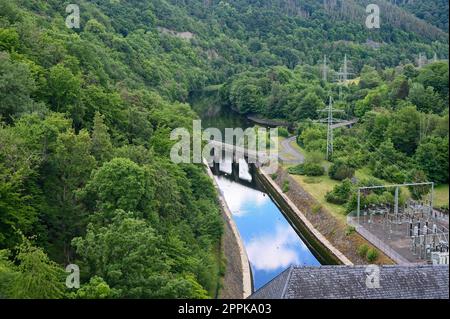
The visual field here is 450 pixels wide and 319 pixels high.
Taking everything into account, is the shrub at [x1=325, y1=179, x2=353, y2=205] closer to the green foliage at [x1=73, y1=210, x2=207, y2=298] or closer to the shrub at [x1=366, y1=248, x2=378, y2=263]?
the shrub at [x1=366, y1=248, x2=378, y2=263]

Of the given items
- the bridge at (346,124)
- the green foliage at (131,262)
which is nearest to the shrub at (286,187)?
the bridge at (346,124)

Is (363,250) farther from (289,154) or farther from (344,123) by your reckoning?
(344,123)

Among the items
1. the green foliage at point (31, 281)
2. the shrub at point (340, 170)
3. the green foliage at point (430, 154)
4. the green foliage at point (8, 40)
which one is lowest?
the shrub at point (340, 170)

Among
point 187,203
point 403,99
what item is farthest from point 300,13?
point 187,203

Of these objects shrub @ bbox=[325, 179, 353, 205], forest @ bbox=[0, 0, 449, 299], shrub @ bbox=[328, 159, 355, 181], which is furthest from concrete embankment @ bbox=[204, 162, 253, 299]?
shrub @ bbox=[328, 159, 355, 181]

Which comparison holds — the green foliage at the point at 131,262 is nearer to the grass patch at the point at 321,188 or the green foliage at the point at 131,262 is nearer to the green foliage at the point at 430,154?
the grass patch at the point at 321,188

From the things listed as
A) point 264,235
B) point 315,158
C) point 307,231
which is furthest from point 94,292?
point 315,158
